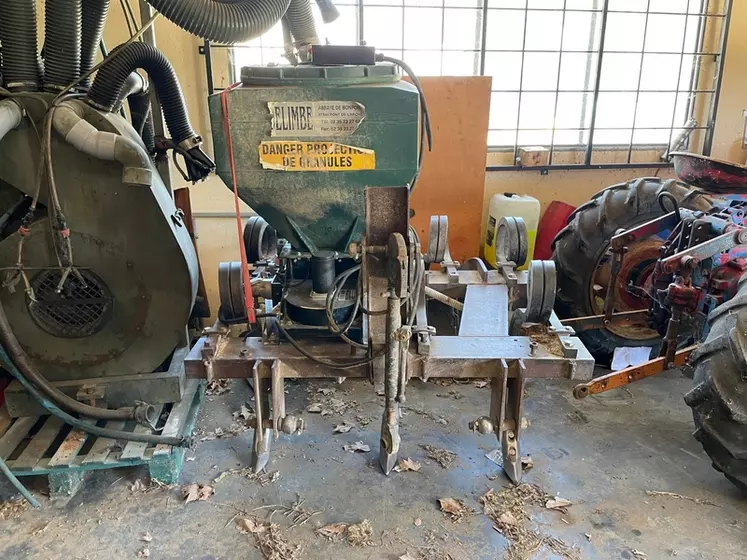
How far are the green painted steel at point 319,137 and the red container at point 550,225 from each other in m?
2.55

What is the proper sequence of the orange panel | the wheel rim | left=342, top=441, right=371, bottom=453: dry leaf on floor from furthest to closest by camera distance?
the orange panel, the wheel rim, left=342, top=441, right=371, bottom=453: dry leaf on floor

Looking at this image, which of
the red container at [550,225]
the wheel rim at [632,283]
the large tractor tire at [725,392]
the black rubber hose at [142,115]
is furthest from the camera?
the red container at [550,225]

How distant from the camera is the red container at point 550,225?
4.37 m

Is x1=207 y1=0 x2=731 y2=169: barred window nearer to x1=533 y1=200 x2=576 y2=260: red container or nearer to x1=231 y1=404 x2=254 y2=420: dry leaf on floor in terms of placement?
x1=533 y1=200 x2=576 y2=260: red container

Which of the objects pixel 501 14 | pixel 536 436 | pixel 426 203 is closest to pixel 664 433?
pixel 536 436

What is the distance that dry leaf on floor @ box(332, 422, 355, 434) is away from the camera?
267 cm

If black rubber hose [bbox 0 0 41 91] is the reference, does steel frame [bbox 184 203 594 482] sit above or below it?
below

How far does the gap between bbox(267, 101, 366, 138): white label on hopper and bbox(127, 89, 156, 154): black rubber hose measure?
0.93 metres

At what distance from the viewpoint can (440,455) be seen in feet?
8.14

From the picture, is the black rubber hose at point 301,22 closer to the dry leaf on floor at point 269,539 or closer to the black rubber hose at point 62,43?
the black rubber hose at point 62,43

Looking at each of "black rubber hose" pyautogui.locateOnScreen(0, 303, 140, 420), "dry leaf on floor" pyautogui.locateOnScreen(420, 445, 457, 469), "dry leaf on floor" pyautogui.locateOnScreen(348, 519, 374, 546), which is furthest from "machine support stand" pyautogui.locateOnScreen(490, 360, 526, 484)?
"black rubber hose" pyautogui.locateOnScreen(0, 303, 140, 420)

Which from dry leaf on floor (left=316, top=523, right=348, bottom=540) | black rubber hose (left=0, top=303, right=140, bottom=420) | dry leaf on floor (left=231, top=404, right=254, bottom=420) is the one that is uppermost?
black rubber hose (left=0, top=303, right=140, bottom=420)

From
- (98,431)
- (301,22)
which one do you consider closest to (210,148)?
(301,22)

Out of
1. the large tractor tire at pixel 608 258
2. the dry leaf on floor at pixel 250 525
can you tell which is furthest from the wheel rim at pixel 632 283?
the dry leaf on floor at pixel 250 525
